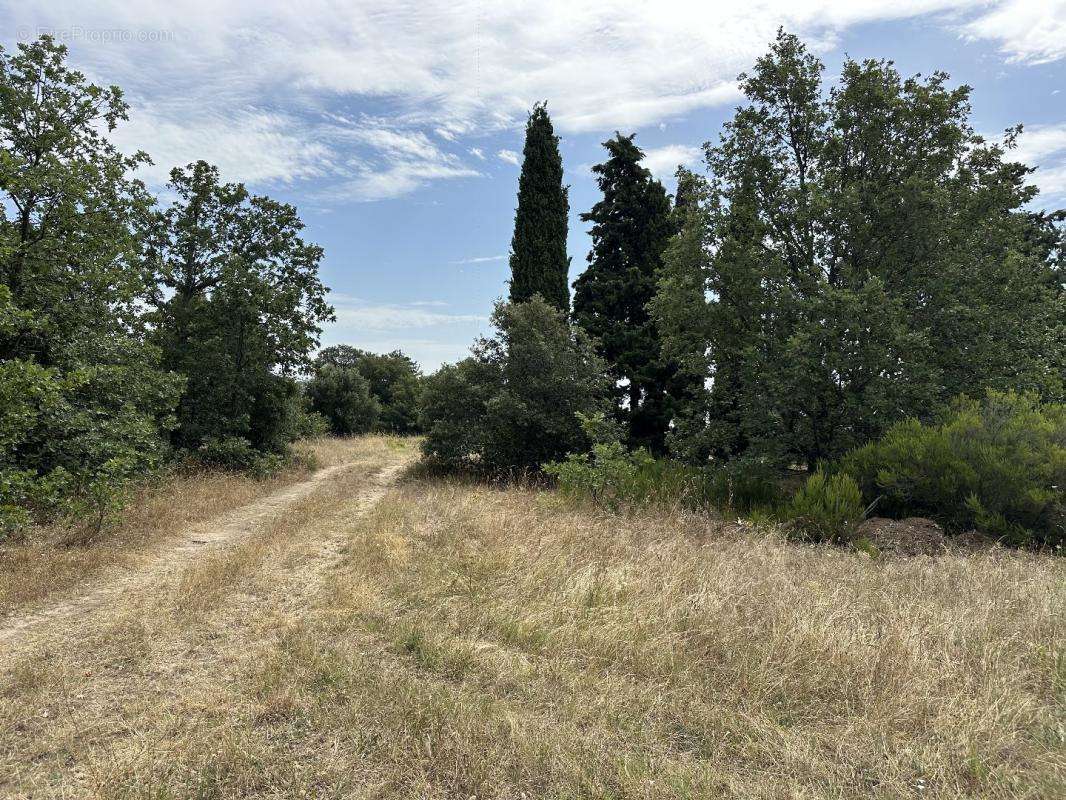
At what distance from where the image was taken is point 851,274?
37.8 ft

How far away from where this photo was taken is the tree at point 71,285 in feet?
30.8

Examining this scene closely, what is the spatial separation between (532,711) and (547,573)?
8.39 ft

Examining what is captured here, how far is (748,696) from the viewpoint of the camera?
3711 millimetres

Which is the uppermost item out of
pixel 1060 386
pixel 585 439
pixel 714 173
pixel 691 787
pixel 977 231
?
pixel 714 173

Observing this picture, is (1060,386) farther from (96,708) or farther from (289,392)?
(289,392)

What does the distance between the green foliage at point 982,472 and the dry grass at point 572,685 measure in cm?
193

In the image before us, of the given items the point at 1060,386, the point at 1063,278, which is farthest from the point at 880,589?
the point at 1063,278

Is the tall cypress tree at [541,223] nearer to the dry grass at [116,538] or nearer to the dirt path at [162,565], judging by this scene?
the dirt path at [162,565]

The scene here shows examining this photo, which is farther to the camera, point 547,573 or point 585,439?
point 585,439

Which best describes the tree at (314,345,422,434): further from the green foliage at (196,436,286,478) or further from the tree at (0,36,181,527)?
the tree at (0,36,181,527)

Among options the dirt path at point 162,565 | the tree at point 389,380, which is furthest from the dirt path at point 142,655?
the tree at point 389,380

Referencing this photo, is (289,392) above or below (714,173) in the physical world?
below

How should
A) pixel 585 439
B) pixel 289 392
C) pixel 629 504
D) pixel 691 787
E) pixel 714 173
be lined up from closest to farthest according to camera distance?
pixel 691 787 < pixel 629 504 < pixel 714 173 < pixel 585 439 < pixel 289 392

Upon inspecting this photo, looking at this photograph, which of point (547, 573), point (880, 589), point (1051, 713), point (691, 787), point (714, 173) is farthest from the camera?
point (714, 173)
